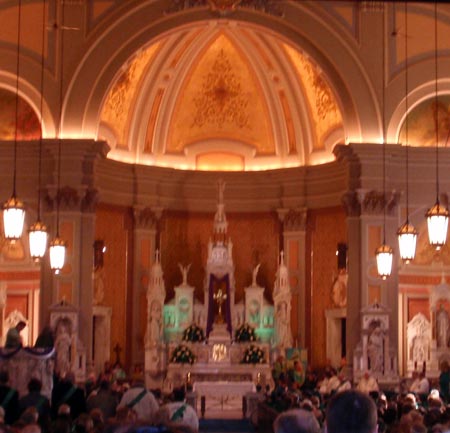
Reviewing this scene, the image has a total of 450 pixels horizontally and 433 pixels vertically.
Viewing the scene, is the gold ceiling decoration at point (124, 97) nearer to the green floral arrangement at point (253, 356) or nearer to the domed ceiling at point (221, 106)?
the domed ceiling at point (221, 106)

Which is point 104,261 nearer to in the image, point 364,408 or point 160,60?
point 160,60

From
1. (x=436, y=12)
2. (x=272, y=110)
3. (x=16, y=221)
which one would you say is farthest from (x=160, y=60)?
(x=16, y=221)

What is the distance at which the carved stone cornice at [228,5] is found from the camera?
89.4 ft

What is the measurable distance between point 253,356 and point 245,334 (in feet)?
2.59

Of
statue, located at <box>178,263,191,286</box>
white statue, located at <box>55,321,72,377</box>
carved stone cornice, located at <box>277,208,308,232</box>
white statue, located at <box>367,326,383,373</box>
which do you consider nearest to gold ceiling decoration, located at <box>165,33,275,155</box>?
carved stone cornice, located at <box>277,208,308,232</box>

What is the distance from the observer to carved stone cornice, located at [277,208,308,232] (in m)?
31.1

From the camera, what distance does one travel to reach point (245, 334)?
2948 centimetres

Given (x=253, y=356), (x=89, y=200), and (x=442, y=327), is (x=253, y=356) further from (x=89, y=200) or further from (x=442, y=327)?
(x=89, y=200)

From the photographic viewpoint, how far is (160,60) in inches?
1211

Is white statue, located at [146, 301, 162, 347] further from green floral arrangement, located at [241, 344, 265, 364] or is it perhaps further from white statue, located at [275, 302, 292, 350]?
white statue, located at [275, 302, 292, 350]

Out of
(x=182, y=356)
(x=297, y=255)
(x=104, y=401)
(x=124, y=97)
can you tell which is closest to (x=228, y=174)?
(x=297, y=255)

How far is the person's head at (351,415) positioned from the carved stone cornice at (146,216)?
26.1 m

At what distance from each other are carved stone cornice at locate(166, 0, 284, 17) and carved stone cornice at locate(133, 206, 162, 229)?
5854 millimetres

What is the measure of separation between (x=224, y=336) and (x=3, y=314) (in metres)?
5.55
